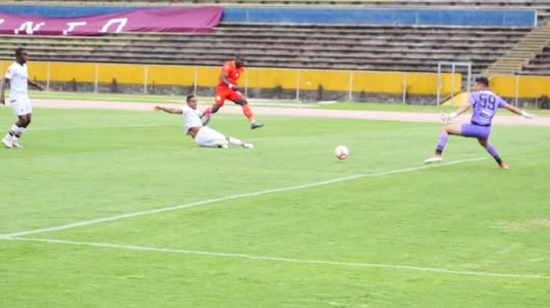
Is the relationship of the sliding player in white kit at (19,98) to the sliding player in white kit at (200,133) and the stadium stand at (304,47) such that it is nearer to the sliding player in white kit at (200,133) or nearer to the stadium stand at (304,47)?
the sliding player in white kit at (200,133)

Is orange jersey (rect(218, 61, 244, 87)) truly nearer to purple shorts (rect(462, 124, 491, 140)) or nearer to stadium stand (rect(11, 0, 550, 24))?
purple shorts (rect(462, 124, 491, 140))

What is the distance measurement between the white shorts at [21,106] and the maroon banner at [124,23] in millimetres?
42303

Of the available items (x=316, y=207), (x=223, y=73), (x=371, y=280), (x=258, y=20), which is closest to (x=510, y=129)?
(x=223, y=73)

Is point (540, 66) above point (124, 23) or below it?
below

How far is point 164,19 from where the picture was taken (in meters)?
67.2

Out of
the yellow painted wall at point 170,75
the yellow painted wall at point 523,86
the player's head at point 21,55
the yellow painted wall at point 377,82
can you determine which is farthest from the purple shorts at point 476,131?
the yellow painted wall at point 170,75

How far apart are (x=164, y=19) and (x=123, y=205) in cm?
5358

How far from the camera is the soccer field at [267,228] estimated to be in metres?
9.41

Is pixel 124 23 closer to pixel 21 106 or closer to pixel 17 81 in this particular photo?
pixel 17 81

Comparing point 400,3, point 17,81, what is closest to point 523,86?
point 400,3

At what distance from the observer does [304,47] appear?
2430 inches

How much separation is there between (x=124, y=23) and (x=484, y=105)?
4848cm

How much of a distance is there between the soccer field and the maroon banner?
42.5 meters

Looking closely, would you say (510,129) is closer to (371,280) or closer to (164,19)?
(371,280)
